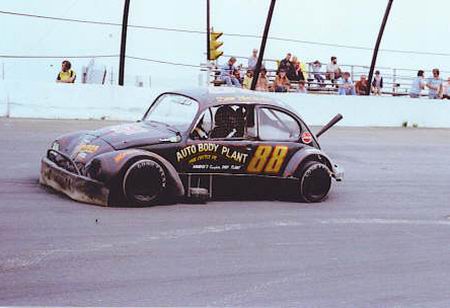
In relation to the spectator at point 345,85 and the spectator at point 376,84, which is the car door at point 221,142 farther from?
the spectator at point 376,84

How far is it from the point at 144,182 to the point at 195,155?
728mm

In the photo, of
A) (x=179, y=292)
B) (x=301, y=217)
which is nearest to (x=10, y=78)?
(x=301, y=217)

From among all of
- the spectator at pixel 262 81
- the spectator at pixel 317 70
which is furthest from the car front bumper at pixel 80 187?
the spectator at pixel 317 70

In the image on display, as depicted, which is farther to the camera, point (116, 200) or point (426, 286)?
point (116, 200)

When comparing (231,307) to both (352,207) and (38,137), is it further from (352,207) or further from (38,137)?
(38,137)

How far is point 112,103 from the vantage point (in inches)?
789

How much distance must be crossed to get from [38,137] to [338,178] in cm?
696

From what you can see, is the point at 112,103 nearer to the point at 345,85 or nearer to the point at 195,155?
the point at 345,85

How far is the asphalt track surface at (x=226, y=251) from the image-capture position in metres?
5.21

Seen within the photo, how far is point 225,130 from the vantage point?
883 centimetres

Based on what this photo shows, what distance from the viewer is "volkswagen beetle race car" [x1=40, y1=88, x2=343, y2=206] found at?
7977mm

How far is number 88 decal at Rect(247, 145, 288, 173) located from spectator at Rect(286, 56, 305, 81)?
14371mm

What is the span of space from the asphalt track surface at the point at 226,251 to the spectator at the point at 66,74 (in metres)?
9.39

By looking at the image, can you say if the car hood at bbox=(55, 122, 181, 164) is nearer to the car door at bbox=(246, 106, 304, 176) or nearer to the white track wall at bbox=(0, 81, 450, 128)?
the car door at bbox=(246, 106, 304, 176)
